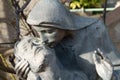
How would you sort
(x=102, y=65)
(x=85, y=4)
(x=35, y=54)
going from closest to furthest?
(x=35, y=54), (x=102, y=65), (x=85, y=4)

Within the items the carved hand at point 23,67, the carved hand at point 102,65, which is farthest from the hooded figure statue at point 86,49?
the carved hand at point 23,67

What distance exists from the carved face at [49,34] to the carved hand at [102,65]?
193 millimetres

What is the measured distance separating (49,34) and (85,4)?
288 centimetres

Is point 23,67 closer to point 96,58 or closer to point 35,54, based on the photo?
point 35,54

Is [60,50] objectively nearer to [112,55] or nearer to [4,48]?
[112,55]

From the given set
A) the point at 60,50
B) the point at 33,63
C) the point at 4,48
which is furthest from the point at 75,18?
the point at 4,48

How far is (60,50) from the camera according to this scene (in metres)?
2.69

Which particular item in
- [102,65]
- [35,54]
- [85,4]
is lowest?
[85,4]

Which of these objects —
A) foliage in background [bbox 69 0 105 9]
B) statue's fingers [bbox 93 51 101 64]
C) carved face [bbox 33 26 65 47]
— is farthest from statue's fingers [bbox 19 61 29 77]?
foliage in background [bbox 69 0 105 9]

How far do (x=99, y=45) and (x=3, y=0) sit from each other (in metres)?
2.58

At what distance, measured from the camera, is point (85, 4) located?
5.39 meters

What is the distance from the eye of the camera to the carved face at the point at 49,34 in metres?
2.53

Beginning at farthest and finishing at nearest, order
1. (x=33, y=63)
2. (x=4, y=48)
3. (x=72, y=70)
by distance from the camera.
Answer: (x=4, y=48) → (x=72, y=70) → (x=33, y=63)

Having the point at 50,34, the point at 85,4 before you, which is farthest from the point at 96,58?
the point at 85,4
